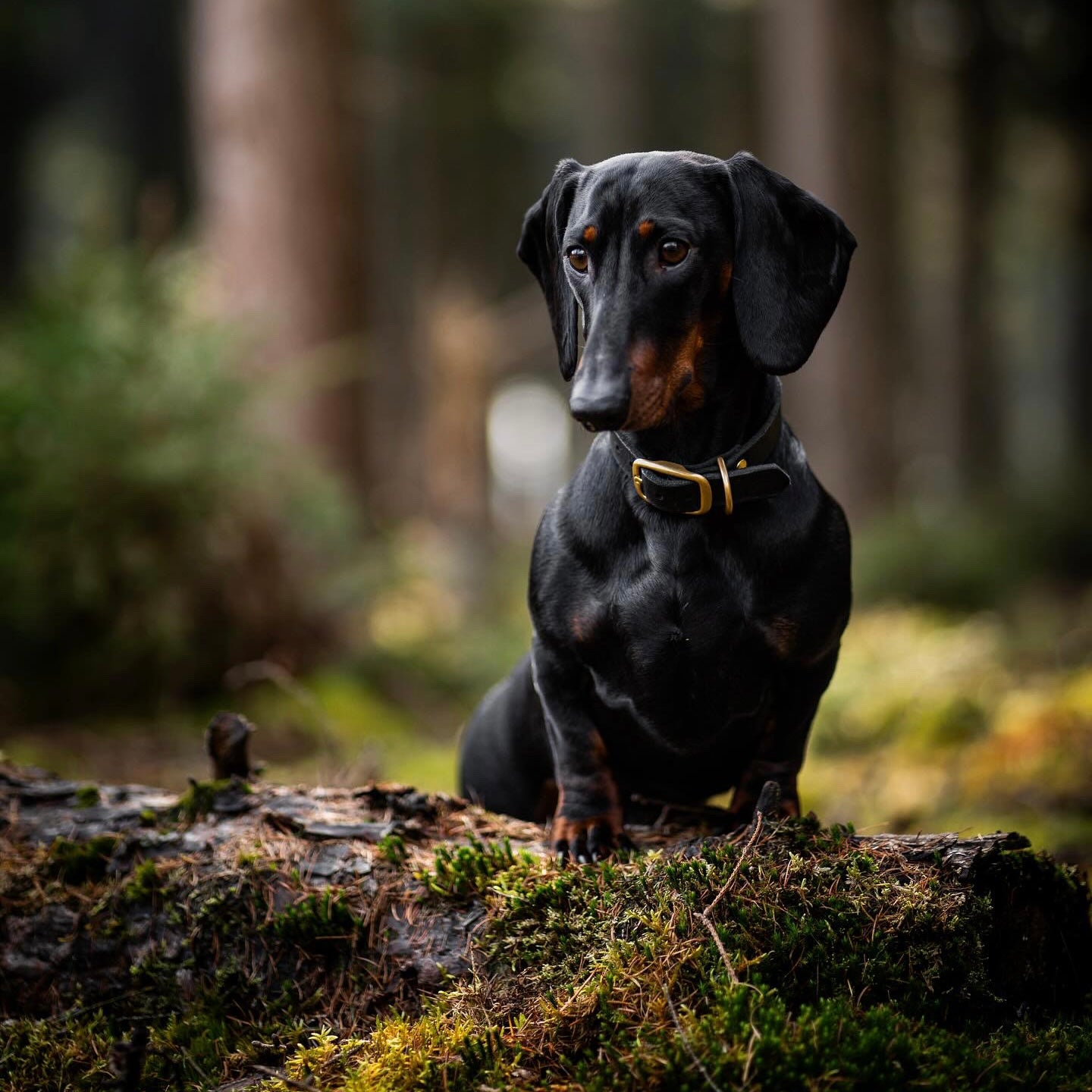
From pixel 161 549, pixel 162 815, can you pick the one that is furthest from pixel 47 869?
pixel 161 549

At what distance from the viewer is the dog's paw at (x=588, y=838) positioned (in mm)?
2803

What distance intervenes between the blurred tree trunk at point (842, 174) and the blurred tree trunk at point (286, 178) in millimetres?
5168

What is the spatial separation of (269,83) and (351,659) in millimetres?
4694

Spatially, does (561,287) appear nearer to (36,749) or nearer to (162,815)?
(162,815)

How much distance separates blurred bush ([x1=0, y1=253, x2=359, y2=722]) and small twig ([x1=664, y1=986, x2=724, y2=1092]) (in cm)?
435

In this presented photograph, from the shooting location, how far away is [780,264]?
2.66 meters

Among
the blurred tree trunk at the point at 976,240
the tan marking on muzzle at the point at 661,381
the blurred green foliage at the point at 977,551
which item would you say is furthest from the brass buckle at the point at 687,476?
the blurred tree trunk at the point at 976,240

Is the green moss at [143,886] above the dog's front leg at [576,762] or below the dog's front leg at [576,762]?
below

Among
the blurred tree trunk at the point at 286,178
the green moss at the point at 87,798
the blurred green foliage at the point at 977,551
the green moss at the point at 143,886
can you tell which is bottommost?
the green moss at the point at 143,886

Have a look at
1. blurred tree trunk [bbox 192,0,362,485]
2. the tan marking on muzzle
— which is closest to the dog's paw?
the tan marking on muzzle

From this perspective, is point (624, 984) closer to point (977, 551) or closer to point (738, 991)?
point (738, 991)

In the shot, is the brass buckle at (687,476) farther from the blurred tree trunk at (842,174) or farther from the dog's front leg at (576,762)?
the blurred tree trunk at (842,174)

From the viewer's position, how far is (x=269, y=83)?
8867mm

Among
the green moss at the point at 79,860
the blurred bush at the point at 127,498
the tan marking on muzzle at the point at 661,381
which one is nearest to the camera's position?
the tan marking on muzzle at the point at 661,381
